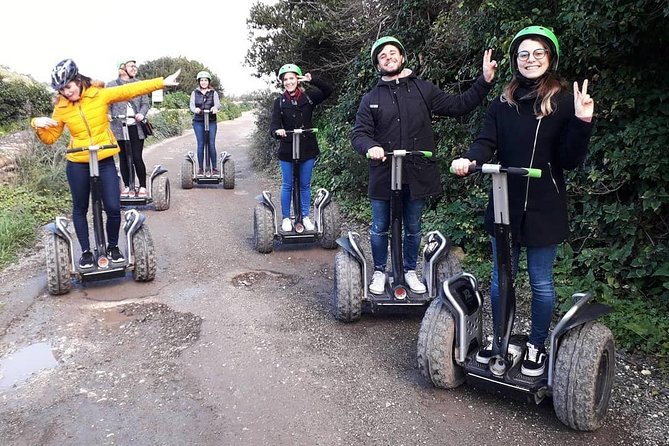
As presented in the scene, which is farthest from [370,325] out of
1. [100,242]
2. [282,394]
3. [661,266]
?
[100,242]

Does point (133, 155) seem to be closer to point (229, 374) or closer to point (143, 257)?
point (143, 257)

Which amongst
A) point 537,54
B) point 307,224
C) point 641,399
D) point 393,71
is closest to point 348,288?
point 393,71

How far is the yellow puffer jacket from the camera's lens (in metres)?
4.88

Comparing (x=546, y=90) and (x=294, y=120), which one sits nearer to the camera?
(x=546, y=90)

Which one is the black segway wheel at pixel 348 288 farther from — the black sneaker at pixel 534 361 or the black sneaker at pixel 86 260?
the black sneaker at pixel 86 260

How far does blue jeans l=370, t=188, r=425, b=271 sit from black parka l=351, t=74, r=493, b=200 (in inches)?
6.1

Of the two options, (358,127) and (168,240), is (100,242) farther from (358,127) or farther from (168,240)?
(358,127)

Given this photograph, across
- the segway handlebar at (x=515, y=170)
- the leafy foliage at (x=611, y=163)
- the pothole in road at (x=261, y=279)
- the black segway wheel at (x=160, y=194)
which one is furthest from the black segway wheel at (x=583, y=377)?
the black segway wheel at (x=160, y=194)

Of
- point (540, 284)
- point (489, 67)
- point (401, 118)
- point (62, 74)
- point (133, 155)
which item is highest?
point (62, 74)

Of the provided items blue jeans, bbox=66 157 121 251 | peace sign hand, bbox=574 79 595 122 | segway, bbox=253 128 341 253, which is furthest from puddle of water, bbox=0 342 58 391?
peace sign hand, bbox=574 79 595 122

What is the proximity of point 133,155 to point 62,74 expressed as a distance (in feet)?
12.7

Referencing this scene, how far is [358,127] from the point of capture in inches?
163

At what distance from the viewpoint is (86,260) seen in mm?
5191

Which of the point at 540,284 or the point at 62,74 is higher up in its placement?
the point at 62,74
